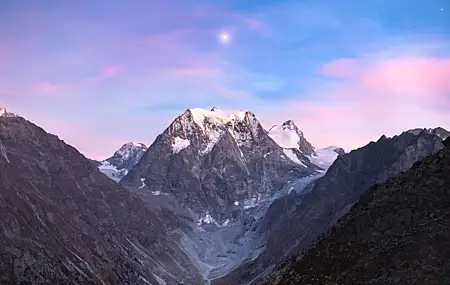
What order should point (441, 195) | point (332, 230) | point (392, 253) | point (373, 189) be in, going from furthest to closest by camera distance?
1. point (373, 189)
2. point (332, 230)
3. point (441, 195)
4. point (392, 253)

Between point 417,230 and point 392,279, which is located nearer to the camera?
point 392,279

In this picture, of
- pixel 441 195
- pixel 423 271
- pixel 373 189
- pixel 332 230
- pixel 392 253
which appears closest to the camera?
pixel 423 271

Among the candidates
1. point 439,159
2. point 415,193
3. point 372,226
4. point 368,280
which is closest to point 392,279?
point 368,280

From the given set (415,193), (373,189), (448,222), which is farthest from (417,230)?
(373,189)

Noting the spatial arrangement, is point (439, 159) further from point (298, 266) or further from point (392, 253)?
point (298, 266)

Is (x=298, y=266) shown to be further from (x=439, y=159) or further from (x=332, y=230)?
(x=439, y=159)

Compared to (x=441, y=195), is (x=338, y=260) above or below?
below

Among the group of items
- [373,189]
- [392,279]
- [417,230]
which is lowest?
[392,279]
